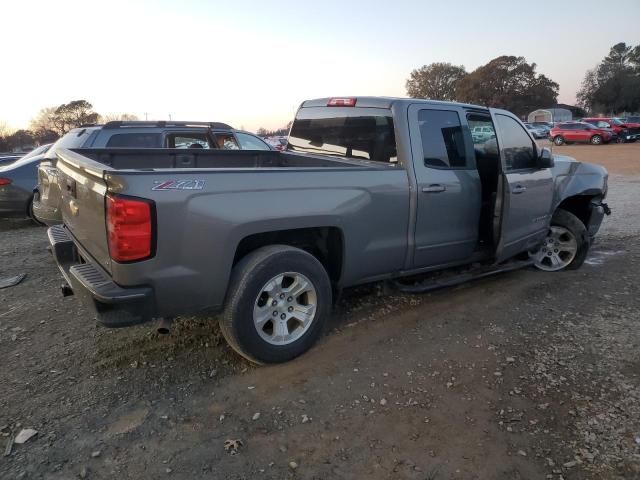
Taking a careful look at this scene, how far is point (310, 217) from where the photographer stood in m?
3.37

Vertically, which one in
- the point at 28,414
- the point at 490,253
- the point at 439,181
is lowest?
the point at 28,414

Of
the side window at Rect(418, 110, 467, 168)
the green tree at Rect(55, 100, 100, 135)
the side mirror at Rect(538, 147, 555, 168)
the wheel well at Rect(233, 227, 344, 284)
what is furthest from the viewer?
the green tree at Rect(55, 100, 100, 135)

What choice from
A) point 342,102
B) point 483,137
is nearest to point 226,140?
point 342,102

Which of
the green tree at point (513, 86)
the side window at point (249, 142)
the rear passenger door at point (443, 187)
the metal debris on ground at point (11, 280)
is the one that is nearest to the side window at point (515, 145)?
the rear passenger door at point (443, 187)

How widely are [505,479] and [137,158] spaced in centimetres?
418

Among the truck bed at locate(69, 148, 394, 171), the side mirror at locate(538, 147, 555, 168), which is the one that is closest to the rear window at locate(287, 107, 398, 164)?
the truck bed at locate(69, 148, 394, 171)

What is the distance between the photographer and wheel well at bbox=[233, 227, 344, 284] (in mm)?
3340

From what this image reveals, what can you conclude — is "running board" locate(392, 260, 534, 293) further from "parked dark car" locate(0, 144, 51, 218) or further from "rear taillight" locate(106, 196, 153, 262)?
"parked dark car" locate(0, 144, 51, 218)

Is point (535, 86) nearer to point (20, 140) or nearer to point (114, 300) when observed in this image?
point (20, 140)

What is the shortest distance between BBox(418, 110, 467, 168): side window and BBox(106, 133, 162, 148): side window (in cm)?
494

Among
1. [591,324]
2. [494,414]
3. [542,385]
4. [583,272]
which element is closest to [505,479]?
[494,414]

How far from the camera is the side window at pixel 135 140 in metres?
7.19

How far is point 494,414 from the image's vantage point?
289 centimetres

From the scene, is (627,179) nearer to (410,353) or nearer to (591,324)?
(591,324)
